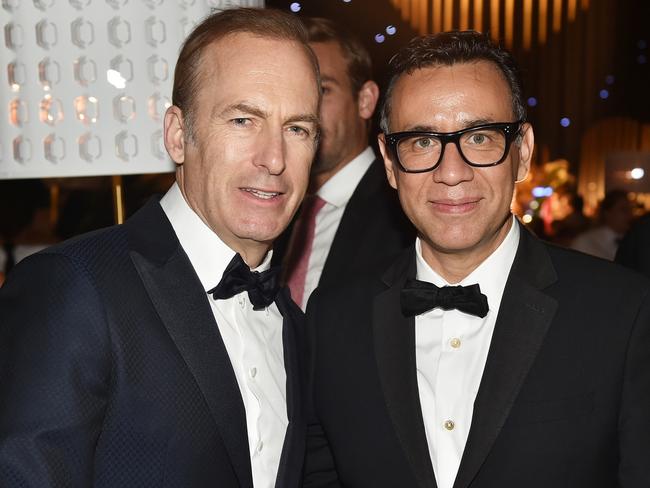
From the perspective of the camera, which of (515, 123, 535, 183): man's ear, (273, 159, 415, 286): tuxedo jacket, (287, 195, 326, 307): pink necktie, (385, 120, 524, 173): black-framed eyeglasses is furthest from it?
(287, 195, 326, 307): pink necktie

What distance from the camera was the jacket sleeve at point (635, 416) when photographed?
189 centimetres

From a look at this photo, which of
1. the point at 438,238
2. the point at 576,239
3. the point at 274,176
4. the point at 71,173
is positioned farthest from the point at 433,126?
the point at 576,239

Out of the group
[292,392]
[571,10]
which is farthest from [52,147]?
[571,10]

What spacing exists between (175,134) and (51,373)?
0.73m

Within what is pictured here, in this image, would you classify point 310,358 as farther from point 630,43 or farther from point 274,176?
point 630,43

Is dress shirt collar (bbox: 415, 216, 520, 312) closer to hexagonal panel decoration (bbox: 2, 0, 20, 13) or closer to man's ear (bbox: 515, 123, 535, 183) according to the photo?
man's ear (bbox: 515, 123, 535, 183)

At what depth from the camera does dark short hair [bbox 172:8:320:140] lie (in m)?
1.99

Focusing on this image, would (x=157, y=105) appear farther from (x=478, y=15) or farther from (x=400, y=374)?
(x=478, y=15)

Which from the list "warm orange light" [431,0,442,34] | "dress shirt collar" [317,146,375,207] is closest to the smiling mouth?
"dress shirt collar" [317,146,375,207]

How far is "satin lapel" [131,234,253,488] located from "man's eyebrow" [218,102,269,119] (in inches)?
15.5

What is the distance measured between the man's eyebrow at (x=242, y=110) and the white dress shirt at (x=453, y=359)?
69cm

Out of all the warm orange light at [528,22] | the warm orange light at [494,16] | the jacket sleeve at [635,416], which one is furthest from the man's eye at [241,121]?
the warm orange light at [528,22]

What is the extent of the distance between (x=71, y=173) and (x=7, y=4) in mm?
504

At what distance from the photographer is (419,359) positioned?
84.7 inches
